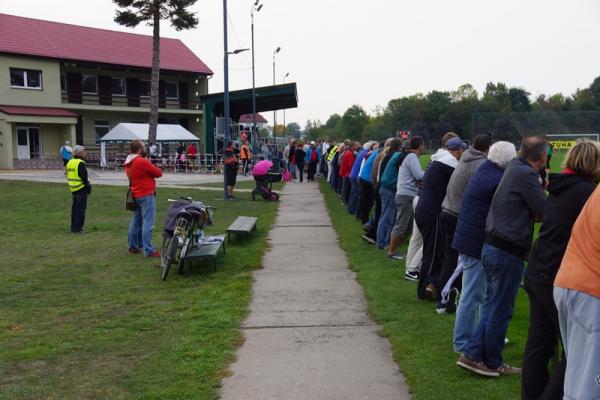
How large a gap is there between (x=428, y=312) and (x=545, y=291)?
2.96m

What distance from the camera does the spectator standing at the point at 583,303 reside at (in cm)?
307

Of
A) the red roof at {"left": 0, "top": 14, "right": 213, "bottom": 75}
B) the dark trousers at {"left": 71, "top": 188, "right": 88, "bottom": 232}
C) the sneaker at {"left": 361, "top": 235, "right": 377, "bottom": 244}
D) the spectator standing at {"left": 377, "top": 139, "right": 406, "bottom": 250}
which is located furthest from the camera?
the red roof at {"left": 0, "top": 14, "right": 213, "bottom": 75}

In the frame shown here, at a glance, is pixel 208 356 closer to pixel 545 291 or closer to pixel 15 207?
pixel 545 291

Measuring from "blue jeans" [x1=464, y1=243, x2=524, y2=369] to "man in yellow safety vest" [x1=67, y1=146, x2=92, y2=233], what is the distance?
959 cm

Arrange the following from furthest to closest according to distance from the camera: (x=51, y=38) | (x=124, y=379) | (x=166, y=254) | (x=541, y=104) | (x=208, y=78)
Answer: (x=541, y=104)
(x=208, y=78)
(x=51, y=38)
(x=166, y=254)
(x=124, y=379)

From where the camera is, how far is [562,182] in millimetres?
3811

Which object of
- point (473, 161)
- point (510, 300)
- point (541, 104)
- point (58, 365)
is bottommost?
point (58, 365)

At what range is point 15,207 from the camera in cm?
1834

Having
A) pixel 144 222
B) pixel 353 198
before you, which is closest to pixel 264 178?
pixel 353 198

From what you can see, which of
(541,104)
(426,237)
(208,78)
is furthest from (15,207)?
(541,104)

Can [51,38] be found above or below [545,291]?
above

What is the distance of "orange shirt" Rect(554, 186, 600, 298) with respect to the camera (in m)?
3.06

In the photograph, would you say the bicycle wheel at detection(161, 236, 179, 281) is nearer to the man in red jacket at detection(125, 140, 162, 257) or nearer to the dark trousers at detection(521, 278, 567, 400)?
the man in red jacket at detection(125, 140, 162, 257)

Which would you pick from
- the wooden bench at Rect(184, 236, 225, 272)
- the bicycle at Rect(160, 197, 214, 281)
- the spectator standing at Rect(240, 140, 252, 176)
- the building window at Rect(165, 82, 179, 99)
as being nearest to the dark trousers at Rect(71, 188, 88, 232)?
the bicycle at Rect(160, 197, 214, 281)
